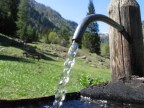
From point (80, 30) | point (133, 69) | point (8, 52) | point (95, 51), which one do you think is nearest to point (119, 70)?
point (133, 69)

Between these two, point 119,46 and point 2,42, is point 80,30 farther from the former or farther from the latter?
point 2,42

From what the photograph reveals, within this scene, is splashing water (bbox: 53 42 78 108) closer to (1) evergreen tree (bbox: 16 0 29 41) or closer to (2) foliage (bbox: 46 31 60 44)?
(1) evergreen tree (bbox: 16 0 29 41)

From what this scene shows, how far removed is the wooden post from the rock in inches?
3.8

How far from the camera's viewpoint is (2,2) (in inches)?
3691

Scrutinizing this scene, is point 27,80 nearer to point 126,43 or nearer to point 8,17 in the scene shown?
point 126,43

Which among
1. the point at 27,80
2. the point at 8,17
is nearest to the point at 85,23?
the point at 27,80

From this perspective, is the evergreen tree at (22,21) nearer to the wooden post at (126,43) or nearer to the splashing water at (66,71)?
the wooden post at (126,43)

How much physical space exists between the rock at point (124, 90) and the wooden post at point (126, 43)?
0.10 m

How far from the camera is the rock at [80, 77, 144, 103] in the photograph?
2.48 m

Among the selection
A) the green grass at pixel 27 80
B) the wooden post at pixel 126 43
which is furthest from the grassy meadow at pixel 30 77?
the wooden post at pixel 126 43

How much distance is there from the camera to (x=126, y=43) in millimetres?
2670

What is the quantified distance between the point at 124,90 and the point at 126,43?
382mm

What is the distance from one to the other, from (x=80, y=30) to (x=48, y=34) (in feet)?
588

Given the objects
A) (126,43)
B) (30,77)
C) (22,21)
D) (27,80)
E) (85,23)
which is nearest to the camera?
(85,23)
